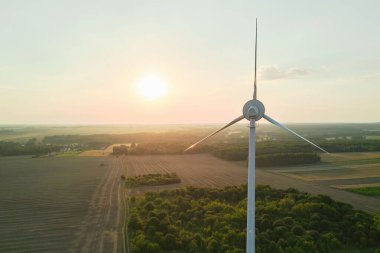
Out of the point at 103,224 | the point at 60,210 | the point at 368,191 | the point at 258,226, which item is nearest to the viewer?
the point at 258,226

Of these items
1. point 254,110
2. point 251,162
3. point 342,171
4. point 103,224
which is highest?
point 254,110

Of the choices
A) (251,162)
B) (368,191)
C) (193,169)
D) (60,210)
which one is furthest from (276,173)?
(251,162)

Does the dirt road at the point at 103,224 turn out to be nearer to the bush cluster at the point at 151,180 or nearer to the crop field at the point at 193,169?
the bush cluster at the point at 151,180

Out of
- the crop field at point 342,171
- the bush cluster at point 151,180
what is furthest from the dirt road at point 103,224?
the crop field at point 342,171

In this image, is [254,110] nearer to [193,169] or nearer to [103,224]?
[103,224]

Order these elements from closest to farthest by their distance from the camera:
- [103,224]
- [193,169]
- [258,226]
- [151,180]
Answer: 1. [258,226]
2. [103,224]
3. [151,180]
4. [193,169]

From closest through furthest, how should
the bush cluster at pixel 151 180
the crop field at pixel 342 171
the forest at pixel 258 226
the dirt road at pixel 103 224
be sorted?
the forest at pixel 258 226, the dirt road at pixel 103 224, the bush cluster at pixel 151 180, the crop field at pixel 342 171

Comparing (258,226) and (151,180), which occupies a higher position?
(151,180)
